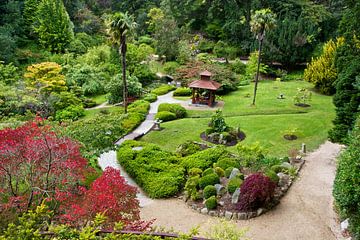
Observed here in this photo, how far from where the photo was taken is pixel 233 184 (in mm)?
15953

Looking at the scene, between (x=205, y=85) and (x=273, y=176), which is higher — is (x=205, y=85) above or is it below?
above

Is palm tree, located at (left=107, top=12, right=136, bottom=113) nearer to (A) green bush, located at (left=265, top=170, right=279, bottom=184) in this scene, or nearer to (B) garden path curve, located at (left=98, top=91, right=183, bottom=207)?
(B) garden path curve, located at (left=98, top=91, right=183, bottom=207)

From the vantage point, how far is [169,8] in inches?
2100

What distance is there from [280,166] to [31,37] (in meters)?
40.4

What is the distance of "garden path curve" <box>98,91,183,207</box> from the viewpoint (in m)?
17.3

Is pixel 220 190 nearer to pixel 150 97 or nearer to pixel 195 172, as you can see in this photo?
pixel 195 172

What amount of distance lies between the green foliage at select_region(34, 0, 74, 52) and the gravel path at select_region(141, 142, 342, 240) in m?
34.3

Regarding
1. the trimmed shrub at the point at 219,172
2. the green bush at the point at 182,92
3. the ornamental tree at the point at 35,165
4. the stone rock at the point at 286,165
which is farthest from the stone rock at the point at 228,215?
the green bush at the point at 182,92

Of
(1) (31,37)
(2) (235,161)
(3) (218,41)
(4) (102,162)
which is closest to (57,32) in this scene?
(1) (31,37)

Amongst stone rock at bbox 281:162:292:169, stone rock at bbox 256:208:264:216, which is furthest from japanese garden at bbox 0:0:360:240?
stone rock at bbox 281:162:292:169

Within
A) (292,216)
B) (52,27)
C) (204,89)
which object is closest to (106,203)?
(292,216)

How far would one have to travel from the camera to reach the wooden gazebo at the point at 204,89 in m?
30.5

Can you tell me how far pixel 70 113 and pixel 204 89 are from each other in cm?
1164

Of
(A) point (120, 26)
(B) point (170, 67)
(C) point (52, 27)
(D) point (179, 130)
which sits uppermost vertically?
(A) point (120, 26)
